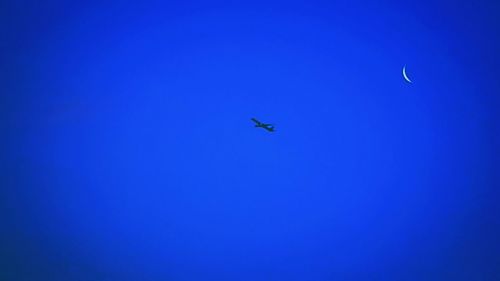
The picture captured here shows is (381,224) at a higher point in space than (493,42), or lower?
lower

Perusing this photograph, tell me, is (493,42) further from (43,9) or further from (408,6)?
(43,9)

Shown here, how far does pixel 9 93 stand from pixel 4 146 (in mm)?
218

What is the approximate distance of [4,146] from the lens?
1.92 meters

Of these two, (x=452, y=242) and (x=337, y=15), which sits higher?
(x=337, y=15)

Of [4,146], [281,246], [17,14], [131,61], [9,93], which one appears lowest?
[281,246]

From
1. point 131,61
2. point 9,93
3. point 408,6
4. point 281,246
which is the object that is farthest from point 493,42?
point 9,93

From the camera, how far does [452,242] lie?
2008 mm

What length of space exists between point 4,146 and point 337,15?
58.4 inches

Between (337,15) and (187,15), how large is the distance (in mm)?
632

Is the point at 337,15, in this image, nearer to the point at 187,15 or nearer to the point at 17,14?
the point at 187,15

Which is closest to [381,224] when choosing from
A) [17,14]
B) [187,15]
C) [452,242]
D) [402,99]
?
[452,242]

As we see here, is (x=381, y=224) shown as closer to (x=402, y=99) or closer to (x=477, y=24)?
(x=402, y=99)

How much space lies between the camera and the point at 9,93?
6.27ft

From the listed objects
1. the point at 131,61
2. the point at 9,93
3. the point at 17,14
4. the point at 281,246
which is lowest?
the point at 281,246
